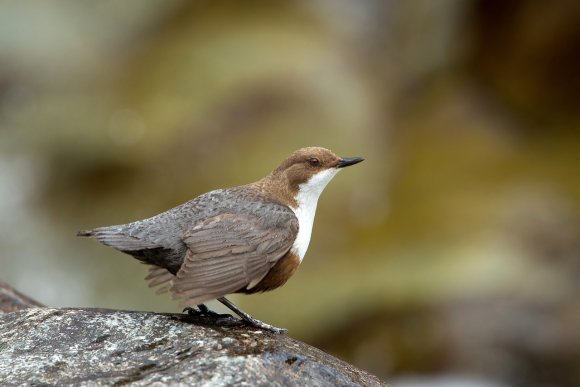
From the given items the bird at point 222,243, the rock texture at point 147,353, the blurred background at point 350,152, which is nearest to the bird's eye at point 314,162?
the bird at point 222,243

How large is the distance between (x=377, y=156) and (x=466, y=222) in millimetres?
1477

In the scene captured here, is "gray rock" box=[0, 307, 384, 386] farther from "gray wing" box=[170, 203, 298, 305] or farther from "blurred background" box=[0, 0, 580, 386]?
"blurred background" box=[0, 0, 580, 386]

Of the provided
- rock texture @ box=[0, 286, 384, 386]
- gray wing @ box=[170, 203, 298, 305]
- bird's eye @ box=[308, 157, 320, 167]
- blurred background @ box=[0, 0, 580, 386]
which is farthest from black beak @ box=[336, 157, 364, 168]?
blurred background @ box=[0, 0, 580, 386]

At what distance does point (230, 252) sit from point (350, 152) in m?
5.64

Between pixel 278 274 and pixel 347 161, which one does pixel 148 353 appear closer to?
pixel 278 274

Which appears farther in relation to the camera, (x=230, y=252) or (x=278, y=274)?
(x=278, y=274)

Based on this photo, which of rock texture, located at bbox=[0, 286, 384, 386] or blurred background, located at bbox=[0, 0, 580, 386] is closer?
rock texture, located at bbox=[0, 286, 384, 386]

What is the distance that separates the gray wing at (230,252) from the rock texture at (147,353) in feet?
0.61

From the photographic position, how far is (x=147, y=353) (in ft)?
12.5

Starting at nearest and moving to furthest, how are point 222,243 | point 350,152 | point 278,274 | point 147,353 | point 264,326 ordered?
point 147,353 < point 264,326 < point 222,243 < point 278,274 < point 350,152

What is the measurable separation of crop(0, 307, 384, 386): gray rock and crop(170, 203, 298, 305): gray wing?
0.19m

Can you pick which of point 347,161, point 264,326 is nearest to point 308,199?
point 347,161

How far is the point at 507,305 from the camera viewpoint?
8453mm

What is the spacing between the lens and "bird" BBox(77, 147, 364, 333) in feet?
14.1
